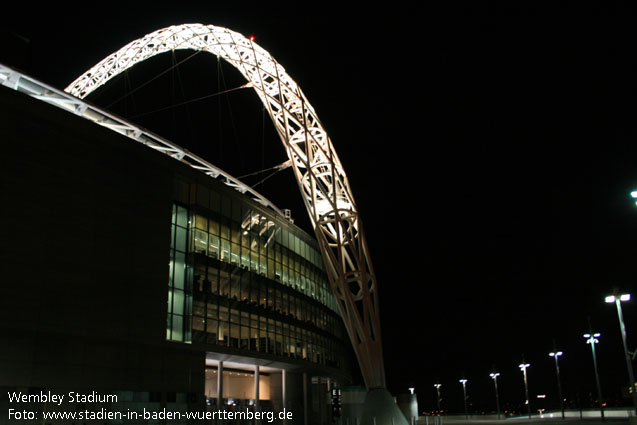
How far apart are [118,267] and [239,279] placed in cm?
1030

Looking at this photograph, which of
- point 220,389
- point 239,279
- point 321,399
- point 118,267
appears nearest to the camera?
point 118,267

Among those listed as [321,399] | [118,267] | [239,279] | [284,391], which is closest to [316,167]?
[239,279]

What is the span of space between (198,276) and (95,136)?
10.6m

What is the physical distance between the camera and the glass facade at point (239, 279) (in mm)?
35406

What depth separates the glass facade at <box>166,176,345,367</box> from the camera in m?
35.4

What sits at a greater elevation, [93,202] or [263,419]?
[93,202]

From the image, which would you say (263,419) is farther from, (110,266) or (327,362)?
(110,266)

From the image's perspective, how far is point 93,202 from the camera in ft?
102

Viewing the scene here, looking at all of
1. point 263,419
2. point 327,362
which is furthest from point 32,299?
point 327,362

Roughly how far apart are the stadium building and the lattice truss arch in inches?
244

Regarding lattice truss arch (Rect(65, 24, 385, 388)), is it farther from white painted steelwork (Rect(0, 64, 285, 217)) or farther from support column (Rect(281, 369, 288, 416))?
support column (Rect(281, 369, 288, 416))

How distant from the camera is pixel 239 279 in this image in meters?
39.8

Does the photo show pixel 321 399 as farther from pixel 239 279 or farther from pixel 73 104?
pixel 73 104

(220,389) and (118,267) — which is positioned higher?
(118,267)
